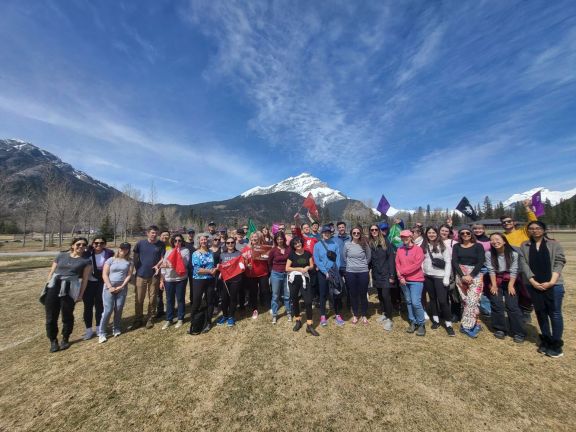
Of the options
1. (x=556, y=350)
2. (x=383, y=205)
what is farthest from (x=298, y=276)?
(x=383, y=205)

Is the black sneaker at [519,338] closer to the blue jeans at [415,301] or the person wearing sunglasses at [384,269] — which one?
the blue jeans at [415,301]

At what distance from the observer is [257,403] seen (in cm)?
335

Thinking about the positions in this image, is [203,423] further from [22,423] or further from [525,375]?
[525,375]

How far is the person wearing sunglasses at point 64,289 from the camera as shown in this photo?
4.86 metres

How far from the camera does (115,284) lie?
5395 millimetres

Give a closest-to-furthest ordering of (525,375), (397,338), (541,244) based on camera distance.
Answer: (525,375)
(541,244)
(397,338)

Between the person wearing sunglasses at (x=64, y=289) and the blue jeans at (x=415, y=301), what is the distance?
7.18 meters

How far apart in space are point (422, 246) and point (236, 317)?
520cm

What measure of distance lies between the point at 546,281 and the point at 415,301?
2215 mm

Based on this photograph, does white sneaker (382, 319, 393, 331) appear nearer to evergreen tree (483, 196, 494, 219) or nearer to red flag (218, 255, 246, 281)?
red flag (218, 255, 246, 281)

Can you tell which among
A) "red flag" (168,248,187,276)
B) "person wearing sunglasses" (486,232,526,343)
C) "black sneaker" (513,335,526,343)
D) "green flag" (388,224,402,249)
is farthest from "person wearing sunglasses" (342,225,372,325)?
"red flag" (168,248,187,276)

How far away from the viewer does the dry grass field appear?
120 inches

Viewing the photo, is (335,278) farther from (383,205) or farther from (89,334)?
(383,205)

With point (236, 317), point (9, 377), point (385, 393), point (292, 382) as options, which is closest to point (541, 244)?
point (385, 393)
